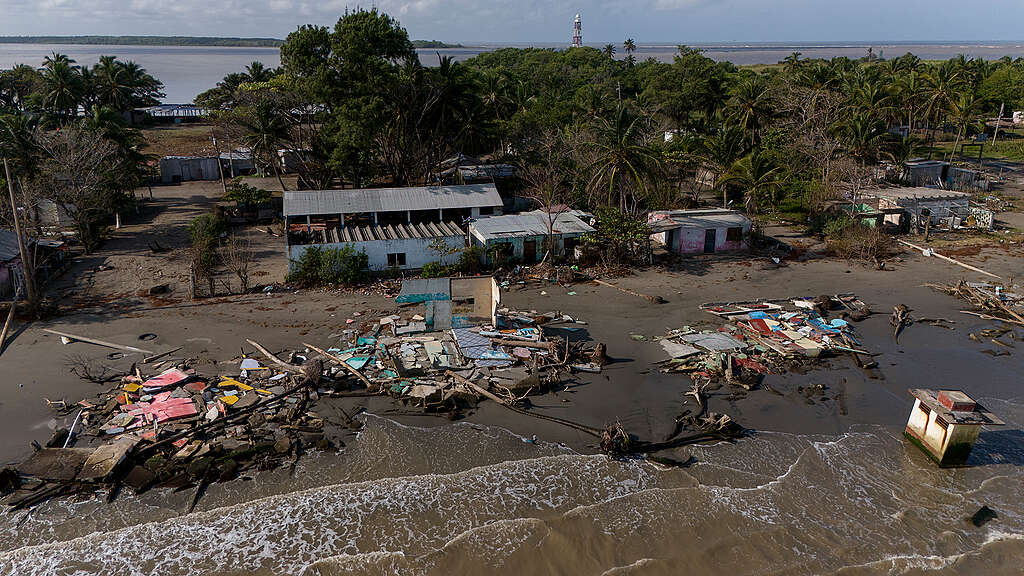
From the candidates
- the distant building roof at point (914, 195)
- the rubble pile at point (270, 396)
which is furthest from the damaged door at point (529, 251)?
the distant building roof at point (914, 195)

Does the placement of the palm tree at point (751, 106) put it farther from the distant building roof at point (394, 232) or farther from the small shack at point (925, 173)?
the distant building roof at point (394, 232)

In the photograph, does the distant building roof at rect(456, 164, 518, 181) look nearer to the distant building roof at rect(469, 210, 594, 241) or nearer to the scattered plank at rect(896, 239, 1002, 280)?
the distant building roof at rect(469, 210, 594, 241)

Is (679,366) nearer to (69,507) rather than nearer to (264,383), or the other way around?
(264,383)

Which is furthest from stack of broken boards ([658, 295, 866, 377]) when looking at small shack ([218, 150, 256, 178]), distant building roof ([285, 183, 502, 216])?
small shack ([218, 150, 256, 178])

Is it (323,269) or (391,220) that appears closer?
(323,269)

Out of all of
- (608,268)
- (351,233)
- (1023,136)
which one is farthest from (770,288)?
(1023,136)

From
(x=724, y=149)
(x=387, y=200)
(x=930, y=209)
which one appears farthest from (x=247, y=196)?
(x=930, y=209)

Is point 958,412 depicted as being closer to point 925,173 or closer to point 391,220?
point 391,220
